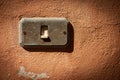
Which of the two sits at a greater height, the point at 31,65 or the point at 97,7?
the point at 97,7

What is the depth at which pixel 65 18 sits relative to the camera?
33.5 inches

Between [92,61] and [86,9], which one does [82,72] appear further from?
[86,9]

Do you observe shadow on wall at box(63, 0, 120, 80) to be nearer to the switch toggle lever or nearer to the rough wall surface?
the rough wall surface

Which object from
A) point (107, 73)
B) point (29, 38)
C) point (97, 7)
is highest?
point (97, 7)

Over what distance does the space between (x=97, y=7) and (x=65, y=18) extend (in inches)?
4.6

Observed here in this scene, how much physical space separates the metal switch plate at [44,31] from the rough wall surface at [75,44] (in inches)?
0.9

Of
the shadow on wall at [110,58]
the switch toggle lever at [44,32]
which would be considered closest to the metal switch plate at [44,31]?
the switch toggle lever at [44,32]

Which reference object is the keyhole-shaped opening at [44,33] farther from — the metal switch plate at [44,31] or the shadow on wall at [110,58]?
the shadow on wall at [110,58]

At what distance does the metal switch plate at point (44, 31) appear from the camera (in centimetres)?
85

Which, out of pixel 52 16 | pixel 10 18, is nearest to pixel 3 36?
pixel 10 18

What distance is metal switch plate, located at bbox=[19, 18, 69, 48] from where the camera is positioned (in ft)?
2.79

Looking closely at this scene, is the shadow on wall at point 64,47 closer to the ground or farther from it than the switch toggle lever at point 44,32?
closer to the ground

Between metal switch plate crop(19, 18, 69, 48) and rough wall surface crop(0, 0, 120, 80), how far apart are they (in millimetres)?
23

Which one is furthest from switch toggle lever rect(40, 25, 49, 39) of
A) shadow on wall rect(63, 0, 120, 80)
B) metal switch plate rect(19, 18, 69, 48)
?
shadow on wall rect(63, 0, 120, 80)
